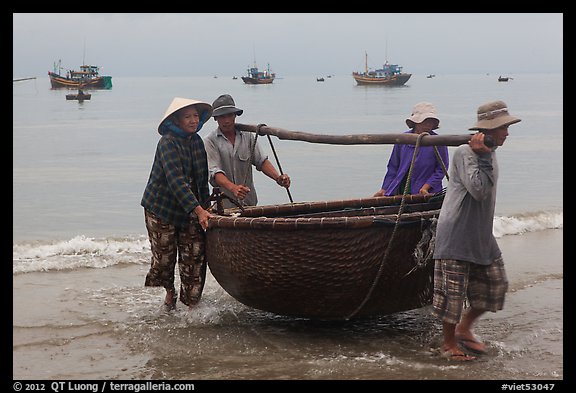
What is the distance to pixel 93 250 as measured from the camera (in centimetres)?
805

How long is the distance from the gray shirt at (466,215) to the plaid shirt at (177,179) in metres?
1.53

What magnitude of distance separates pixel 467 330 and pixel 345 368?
753 millimetres

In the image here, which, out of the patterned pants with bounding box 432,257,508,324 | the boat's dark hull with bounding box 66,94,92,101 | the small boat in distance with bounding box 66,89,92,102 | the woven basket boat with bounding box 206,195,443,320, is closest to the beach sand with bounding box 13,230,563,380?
the patterned pants with bounding box 432,257,508,324

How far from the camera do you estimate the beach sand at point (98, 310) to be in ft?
14.7

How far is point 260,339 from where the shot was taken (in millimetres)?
4797

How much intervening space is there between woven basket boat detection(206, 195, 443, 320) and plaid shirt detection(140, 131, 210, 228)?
0.29 meters

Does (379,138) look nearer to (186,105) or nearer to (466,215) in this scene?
(466,215)

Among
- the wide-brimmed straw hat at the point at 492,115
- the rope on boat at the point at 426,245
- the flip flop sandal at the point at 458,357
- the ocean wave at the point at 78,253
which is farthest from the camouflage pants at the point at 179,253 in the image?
the ocean wave at the point at 78,253

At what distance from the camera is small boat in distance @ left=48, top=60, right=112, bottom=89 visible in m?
70.9

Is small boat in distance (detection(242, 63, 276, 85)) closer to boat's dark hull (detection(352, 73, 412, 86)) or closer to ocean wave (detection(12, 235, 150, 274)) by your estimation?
boat's dark hull (detection(352, 73, 412, 86))

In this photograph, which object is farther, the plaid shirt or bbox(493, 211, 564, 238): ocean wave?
bbox(493, 211, 564, 238): ocean wave

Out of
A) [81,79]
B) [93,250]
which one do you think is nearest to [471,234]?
[93,250]

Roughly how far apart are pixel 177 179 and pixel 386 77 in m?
81.4

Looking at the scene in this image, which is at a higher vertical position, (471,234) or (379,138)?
(379,138)
